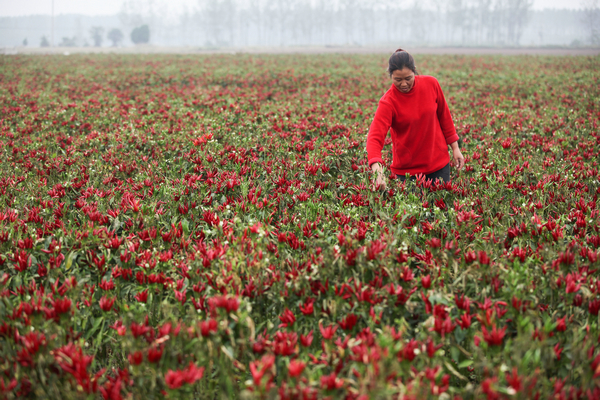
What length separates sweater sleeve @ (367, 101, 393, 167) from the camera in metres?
3.75

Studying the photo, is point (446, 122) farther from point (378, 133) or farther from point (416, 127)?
A: point (378, 133)

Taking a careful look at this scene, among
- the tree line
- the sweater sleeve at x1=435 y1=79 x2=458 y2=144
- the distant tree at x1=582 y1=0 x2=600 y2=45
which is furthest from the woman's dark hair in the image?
the tree line

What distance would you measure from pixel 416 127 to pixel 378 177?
952 millimetres

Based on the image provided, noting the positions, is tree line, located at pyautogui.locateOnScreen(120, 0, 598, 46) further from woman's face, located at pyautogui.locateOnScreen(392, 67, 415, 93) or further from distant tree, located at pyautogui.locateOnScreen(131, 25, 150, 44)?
woman's face, located at pyautogui.locateOnScreen(392, 67, 415, 93)

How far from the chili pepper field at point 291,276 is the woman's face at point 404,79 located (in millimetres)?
942

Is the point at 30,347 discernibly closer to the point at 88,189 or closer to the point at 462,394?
the point at 462,394

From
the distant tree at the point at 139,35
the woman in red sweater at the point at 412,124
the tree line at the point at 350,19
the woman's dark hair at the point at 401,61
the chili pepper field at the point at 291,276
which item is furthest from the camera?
the tree line at the point at 350,19

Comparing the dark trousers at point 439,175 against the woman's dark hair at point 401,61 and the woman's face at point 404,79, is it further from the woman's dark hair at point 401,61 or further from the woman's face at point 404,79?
the woman's dark hair at point 401,61

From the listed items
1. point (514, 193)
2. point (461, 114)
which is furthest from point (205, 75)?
point (514, 193)

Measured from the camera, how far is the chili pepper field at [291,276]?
1661 mm

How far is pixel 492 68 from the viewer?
18297 millimetres

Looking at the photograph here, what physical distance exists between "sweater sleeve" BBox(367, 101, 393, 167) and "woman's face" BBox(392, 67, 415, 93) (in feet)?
0.70

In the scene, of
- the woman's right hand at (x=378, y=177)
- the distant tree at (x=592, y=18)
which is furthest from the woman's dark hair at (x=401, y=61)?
the distant tree at (x=592, y=18)

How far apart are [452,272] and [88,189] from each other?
3.37 metres
